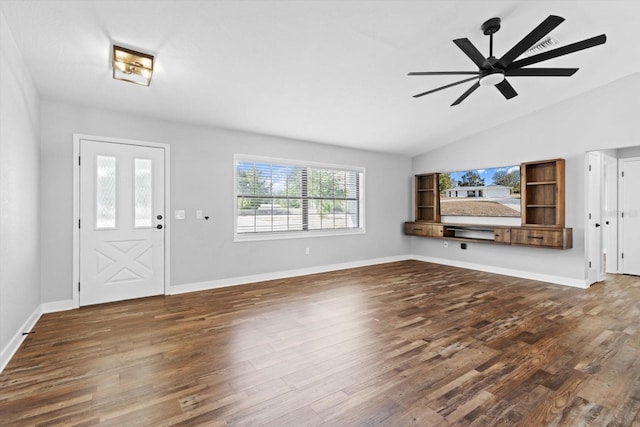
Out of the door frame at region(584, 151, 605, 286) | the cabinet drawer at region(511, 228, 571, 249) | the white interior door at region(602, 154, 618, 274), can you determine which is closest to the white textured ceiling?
the door frame at region(584, 151, 605, 286)

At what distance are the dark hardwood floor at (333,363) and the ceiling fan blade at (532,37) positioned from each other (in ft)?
8.26

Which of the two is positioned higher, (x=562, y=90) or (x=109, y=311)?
(x=562, y=90)

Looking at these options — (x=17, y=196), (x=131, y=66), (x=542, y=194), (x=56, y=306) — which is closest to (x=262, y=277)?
(x=56, y=306)

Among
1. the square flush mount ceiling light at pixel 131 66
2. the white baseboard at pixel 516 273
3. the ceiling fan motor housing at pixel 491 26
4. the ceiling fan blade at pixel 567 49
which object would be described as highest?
the ceiling fan motor housing at pixel 491 26

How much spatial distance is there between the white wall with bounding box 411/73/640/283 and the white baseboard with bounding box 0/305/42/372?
21.9 ft

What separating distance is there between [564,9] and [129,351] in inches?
199

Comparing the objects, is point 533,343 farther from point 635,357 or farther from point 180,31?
point 180,31

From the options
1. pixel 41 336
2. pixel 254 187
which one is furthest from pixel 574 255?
pixel 41 336

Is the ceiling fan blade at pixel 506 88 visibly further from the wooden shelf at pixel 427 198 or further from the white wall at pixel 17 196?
the white wall at pixel 17 196

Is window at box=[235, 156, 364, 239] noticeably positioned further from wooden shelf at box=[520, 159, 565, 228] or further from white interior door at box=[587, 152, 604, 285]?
white interior door at box=[587, 152, 604, 285]

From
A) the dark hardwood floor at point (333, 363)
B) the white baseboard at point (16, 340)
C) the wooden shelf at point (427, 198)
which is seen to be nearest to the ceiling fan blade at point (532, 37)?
the dark hardwood floor at point (333, 363)

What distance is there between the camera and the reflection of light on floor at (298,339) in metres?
2.26

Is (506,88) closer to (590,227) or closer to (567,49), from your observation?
(567,49)

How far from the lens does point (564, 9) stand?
291 centimetres
